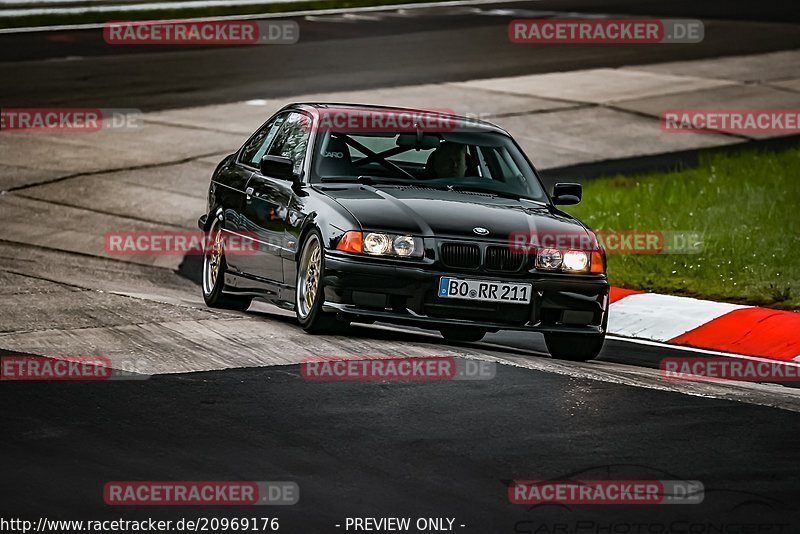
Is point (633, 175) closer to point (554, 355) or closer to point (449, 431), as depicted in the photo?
point (554, 355)

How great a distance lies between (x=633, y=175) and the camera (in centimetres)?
1866

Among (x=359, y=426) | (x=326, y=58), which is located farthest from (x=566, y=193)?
(x=326, y=58)

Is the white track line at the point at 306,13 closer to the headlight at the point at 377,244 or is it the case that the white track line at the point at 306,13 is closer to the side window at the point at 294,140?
the side window at the point at 294,140

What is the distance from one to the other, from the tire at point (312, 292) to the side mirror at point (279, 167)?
602 millimetres

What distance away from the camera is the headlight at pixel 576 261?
9859 millimetres

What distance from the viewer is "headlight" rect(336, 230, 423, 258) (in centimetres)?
957

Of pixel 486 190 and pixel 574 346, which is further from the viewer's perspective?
pixel 486 190

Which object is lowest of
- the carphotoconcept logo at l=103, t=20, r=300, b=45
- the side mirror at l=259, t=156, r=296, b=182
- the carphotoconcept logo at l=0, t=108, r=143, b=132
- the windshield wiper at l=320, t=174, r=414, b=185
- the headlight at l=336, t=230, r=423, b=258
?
the carphotoconcept logo at l=0, t=108, r=143, b=132

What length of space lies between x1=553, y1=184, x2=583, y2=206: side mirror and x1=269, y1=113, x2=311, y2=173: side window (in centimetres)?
170

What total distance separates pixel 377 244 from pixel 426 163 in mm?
1438

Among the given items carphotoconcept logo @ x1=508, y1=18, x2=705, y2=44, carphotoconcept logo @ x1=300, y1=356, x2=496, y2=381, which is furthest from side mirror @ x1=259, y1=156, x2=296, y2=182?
carphotoconcept logo @ x1=508, y1=18, x2=705, y2=44

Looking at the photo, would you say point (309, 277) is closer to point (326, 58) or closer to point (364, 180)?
point (364, 180)

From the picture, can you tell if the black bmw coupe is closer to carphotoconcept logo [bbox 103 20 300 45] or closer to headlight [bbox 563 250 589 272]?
headlight [bbox 563 250 589 272]

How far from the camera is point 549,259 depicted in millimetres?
9797
